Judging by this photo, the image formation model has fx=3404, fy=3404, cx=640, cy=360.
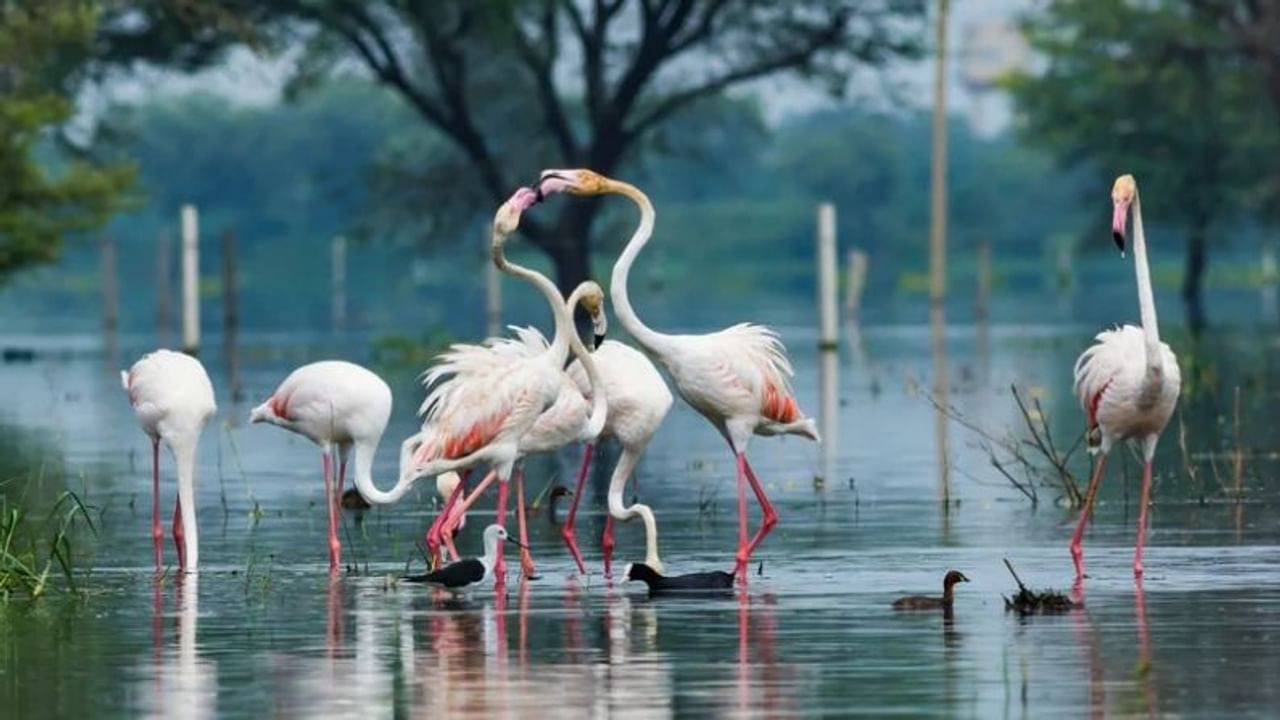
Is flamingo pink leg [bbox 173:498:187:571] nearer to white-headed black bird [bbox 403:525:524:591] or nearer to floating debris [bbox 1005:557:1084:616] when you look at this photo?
white-headed black bird [bbox 403:525:524:591]

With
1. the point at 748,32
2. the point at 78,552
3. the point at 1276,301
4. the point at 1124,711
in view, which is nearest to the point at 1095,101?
the point at 1276,301

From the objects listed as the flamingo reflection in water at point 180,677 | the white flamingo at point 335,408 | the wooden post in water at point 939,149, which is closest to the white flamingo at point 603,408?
the white flamingo at point 335,408

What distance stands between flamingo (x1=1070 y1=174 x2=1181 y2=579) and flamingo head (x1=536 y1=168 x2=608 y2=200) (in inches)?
103

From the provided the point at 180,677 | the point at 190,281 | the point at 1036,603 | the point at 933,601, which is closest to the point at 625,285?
the point at 933,601

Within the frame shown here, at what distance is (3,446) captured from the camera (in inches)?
1079

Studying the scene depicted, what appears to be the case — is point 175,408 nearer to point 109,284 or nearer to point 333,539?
point 333,539

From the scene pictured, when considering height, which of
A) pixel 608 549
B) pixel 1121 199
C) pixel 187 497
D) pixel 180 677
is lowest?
pixel 180 677

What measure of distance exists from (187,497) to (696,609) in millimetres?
3394

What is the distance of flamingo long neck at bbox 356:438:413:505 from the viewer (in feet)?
55.9

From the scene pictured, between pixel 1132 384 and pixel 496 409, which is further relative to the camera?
pixel 496 409

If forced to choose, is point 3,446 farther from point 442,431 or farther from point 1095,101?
point 1095,101

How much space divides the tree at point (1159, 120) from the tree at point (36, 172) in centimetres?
3632

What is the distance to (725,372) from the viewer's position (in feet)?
58.2

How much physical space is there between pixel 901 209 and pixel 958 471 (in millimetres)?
128660
